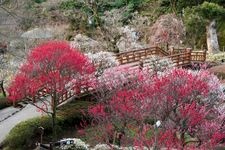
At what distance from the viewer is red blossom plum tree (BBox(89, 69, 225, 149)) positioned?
18.9 m

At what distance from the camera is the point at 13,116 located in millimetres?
27172

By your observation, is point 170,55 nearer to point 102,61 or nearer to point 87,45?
point 102,61

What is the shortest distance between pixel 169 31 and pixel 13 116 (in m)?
17.6

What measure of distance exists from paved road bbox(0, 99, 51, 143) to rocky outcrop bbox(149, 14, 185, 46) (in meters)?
16.0

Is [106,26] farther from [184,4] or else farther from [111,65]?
[111,65]

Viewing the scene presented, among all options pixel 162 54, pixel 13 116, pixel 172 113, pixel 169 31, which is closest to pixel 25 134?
pixel 13 116

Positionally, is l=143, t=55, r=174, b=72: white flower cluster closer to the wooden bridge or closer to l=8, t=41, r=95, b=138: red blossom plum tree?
the wooden bridge

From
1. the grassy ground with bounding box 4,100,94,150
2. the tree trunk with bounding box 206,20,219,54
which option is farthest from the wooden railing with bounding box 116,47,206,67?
the grassy ground with bounding box 4,100,94,150

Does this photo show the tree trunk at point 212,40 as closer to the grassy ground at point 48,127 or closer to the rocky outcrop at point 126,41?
the rocky outcrop at point 126,41

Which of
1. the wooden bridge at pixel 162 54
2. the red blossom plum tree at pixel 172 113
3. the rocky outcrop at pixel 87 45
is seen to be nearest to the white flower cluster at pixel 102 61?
the wooden bridge at pixel 162 54

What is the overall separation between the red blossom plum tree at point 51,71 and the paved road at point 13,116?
2.28m

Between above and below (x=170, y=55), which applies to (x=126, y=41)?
below

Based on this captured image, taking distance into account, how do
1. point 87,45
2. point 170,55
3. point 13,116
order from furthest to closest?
1. point 87,45
2. point 170,55
3. point 13,116

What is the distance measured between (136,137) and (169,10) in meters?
26.0
